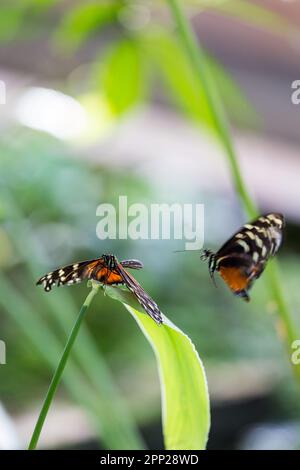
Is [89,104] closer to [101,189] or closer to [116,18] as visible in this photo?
[116,18]

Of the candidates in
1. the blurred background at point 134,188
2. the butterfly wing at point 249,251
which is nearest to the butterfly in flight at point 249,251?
the butterfly wing at point 249,251

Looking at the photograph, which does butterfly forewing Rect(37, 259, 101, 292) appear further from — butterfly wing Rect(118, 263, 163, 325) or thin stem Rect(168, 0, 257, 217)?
thin stem Rect(168, 0, 257, 217)

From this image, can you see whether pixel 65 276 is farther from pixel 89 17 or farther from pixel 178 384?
pixel 89 17

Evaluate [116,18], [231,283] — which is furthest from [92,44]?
[231,283]

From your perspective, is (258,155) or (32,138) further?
(258,155)

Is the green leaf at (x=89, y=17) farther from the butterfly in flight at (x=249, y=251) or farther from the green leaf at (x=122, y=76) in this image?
the butterfly in flight at (x=249, y=251)

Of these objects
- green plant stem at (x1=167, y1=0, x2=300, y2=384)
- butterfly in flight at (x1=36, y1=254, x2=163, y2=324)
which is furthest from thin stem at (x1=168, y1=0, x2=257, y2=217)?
butterfly in flight at (x1=36, y1=254, x2=163, y2=324)
